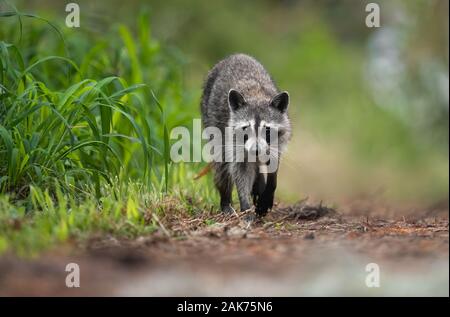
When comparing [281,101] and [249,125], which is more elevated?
[281,101]

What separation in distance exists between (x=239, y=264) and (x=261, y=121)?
7.96 feet

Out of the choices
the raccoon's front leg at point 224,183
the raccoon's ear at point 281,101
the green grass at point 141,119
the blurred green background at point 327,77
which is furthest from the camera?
the blurred green background at point 327,77

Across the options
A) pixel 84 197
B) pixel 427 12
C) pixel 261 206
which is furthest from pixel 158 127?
pixel 427 12

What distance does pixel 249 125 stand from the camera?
6730mm

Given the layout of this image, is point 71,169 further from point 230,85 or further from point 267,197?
point 230,85

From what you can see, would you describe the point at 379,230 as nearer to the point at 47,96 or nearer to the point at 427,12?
the point at 47,96

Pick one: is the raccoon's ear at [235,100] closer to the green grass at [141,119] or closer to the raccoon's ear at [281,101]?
the raccoon's ear at [281,101]

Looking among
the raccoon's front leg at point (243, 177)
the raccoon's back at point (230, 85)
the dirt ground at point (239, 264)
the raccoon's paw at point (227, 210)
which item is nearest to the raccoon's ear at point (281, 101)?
the raccoon's back at point (230, 85)

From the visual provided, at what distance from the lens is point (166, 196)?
6.23 meters

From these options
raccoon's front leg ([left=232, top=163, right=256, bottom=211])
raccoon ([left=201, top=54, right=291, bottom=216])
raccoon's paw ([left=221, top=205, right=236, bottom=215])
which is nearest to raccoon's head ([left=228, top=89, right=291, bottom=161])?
raccoon ([left=201, top=54, right=291, bottom=216])

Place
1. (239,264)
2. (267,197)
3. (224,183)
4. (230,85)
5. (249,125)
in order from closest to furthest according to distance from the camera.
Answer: (239,264)
(249,125)
(267,197)
(224,183)
(230,85)

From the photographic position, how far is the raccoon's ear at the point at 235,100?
22.4ft

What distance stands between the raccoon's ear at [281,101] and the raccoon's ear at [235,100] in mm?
269

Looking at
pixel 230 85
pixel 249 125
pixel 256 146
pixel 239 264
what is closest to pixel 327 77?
pixel 230 85
